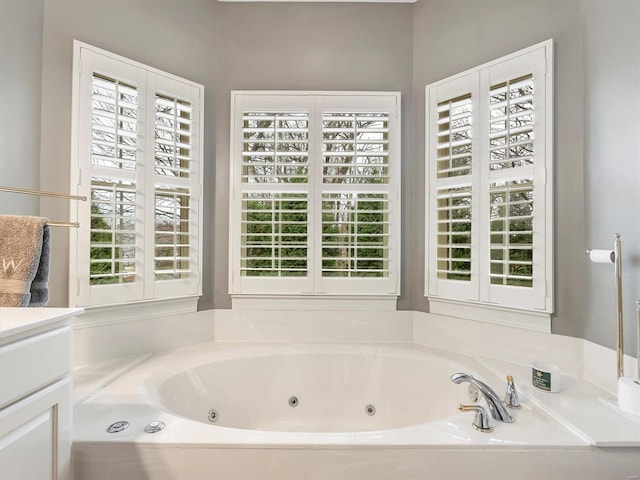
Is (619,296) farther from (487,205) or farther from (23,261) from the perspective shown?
(23,261)

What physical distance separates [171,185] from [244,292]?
0.85m

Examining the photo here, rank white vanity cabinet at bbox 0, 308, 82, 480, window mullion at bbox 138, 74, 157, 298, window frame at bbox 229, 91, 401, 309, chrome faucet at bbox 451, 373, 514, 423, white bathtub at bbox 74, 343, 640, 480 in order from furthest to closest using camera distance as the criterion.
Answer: window frame at bbox 229, 91, 401, 309 → window mullion at bbox 138, 74, 157, 298 → chrome faucet at bbox 451, 373, 514, 423 → white bathtub at bbox 74, 343, 640, 480 → white vanity cabinet at bbox 0, 308, 82, 480

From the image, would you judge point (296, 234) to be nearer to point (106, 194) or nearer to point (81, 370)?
point (106, 194)

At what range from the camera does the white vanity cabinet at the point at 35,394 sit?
35.8 inches

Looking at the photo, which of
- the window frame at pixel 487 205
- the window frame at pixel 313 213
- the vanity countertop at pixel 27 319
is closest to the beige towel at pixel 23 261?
the vanity countertop at pixel 27 319

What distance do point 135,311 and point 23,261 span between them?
0.86 m

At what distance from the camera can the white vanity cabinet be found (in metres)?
0.91

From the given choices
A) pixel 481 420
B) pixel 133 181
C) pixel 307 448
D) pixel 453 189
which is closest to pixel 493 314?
pixel 453 189

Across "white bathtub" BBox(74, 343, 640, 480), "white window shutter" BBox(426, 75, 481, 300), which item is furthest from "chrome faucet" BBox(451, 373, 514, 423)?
"white window shutter" BBox(426, 75, 481, 300)

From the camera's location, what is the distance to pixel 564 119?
6.12ft

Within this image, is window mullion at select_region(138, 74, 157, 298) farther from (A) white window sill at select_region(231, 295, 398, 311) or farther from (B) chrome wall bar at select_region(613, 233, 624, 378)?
(B) chrome wall bar at select_region(613, 233, 624, 378)

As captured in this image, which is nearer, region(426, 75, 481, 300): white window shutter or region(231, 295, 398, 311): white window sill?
region(426, 75, 481, 300): white window shutter

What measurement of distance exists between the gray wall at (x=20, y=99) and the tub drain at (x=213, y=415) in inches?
53.8

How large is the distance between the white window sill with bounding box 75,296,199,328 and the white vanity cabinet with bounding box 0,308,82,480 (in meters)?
0.88
